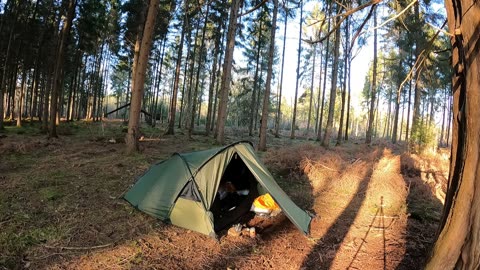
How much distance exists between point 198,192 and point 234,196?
1.74m

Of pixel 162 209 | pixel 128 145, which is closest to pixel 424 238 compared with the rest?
pixel 162 209

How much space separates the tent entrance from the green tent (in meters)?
0.02

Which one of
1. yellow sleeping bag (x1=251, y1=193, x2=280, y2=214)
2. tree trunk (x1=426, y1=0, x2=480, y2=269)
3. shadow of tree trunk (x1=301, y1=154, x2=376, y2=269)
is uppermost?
tree trunk (x1=426, y1=0, x2=480, y2=269)

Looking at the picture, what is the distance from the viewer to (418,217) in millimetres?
6648

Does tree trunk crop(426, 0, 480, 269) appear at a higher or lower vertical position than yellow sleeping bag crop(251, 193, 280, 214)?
higher

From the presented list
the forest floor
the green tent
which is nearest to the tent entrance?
the green tent

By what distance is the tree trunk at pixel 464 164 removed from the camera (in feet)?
8.84

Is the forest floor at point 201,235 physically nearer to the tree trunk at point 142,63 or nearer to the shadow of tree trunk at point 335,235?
the shadow of tree trunk at point 335,235

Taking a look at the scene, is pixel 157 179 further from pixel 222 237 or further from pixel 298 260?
pixel 298 260

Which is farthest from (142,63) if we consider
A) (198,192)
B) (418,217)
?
(418,217)

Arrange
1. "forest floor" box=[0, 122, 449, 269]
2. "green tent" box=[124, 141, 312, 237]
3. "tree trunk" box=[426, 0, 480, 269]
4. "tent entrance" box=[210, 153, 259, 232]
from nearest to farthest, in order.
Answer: "tree trunk" box=[426, 0, 480, 269]
"forest floor" box=[0, 122, 449, 269]
"green tent" box=[124, 141, 312, 237]
"tent entrance" box=[210, 153, 259, 232]

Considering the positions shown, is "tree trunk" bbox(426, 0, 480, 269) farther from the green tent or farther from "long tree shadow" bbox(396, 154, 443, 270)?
the green tent

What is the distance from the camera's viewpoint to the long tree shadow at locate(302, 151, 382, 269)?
4897 millimetres

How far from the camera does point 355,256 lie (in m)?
5.14
